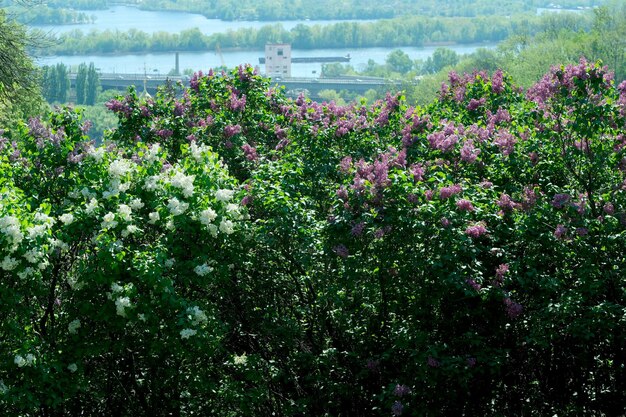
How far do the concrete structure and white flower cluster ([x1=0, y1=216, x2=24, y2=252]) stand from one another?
130 meters

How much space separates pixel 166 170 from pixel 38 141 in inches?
55.3

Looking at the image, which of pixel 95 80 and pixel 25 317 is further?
pixel 95 80

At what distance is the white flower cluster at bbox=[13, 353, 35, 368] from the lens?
8219 millimetres

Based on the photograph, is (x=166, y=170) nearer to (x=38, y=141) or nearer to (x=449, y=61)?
(x=38, y=141)

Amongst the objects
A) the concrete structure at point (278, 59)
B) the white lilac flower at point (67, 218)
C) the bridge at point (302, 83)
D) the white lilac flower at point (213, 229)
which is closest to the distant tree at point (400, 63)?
the bridge at point (302, 83)

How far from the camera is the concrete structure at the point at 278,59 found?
13850 cm

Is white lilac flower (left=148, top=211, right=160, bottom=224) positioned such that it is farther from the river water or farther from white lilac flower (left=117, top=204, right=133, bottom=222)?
the river water

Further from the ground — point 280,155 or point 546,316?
point 280,155

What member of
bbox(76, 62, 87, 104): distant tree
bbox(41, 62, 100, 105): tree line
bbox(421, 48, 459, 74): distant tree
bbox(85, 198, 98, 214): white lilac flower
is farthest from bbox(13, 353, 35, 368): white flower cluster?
bbox(421, 48, 459, 74): distant tree

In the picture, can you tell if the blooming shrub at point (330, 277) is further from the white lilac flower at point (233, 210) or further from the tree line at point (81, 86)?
the tree line at point (81, 86)

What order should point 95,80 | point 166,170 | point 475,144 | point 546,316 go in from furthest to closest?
point 95,80 < point 475,144 < point 166,170 < point 546,316

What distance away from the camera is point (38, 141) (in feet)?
31.6

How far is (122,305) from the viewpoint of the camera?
8.30m

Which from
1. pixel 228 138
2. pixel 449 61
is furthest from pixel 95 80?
pixel 228 138
